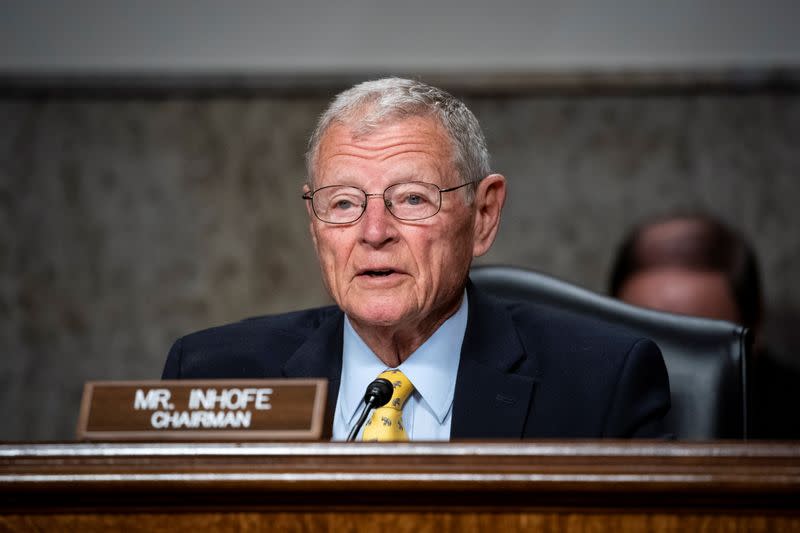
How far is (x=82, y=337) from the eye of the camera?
12.0ft

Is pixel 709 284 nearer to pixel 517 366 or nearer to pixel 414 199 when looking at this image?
pixel 517 366

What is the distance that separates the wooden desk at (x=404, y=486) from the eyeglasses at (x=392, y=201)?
649 mm

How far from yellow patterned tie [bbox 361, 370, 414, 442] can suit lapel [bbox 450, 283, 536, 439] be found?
0.28 ft

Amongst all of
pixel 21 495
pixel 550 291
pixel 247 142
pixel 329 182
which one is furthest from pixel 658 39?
pixel 21 495

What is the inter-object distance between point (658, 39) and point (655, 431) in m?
2.21

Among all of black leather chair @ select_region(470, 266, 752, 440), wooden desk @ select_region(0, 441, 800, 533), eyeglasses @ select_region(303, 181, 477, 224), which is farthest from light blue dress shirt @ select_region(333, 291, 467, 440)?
wooden desk @ select_region(0, 441, 800, 533)

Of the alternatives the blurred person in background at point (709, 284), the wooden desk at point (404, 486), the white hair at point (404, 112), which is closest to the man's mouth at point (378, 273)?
the white hair at point (404, 112)

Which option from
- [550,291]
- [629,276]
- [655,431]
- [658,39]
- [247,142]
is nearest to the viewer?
[655,431]

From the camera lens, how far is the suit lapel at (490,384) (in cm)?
152

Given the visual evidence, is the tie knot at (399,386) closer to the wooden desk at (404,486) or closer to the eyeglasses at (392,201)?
the eyeglasses at (392,201)

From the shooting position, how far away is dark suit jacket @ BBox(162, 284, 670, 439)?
1.55 meters

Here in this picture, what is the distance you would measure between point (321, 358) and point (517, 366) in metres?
0.33

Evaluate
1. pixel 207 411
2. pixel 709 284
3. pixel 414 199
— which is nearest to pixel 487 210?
pixel 414 199

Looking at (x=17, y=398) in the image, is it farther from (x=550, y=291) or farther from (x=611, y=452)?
(x=611, y=452)
